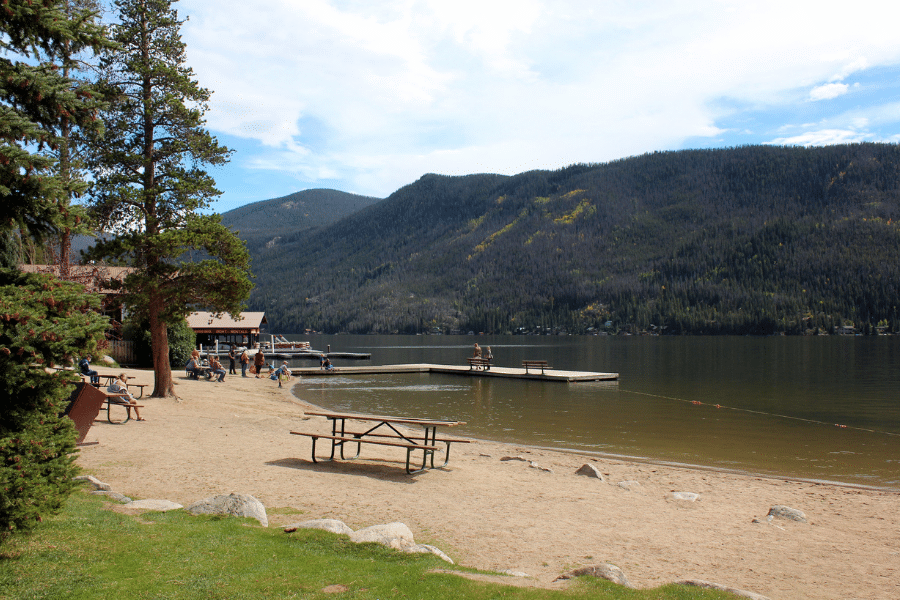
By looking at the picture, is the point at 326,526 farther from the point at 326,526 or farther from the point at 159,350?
the point at 159,350

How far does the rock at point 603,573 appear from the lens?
5.56m

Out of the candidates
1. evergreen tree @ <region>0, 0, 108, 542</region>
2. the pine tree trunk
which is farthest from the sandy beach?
the pine tree trunk

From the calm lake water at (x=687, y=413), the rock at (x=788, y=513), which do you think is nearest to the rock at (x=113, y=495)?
the rock at (x=788, y=513)

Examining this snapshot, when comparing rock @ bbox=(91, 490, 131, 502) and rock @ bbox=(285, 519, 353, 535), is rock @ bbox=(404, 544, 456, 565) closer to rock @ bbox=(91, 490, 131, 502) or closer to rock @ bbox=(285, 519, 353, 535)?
rock @ bbox=(285, 519, 353, 535)

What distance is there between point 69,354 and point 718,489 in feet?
36.5

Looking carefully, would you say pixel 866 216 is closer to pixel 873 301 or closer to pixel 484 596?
pixel 873 301

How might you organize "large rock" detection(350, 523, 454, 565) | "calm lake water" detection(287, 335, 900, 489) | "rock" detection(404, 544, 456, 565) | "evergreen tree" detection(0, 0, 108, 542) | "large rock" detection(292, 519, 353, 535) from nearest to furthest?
"evergreen tree" detection(0, 0, 108, 542), "rock" detection(404, 544, 456, 565), "large rock" detection(350, 523, 454, 565), "large rock" detection(292, 519, 353, 535), "calm lake water" detection(287, 335, 900, 489)

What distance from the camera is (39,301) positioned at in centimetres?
436

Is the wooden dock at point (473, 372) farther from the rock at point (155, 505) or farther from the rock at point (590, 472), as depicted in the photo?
the rock at point (155, 505)

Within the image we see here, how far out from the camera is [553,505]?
910cm

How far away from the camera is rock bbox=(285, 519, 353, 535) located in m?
6.49

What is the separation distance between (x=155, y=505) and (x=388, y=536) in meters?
3.09

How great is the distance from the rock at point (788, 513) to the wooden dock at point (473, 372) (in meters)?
23.4

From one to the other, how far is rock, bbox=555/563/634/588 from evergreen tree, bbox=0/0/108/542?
4593 millimetres
